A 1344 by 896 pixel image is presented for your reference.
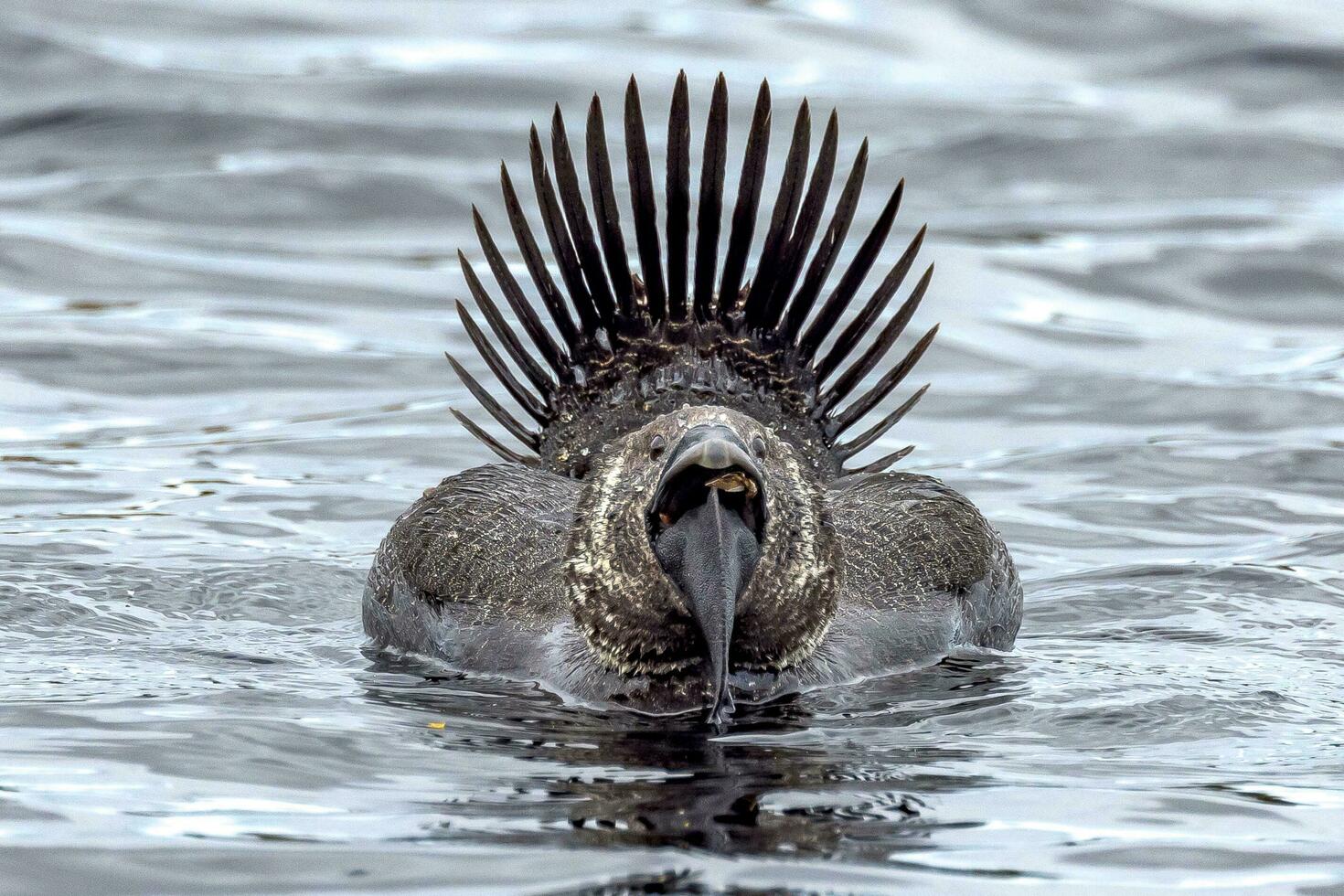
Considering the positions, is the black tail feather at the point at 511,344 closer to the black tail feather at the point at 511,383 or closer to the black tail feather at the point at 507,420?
the black tail feather at the point at 511,383

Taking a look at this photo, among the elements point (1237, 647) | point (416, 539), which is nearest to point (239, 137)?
point (416, 539)

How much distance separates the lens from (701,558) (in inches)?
246

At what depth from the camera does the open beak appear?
6152 mm

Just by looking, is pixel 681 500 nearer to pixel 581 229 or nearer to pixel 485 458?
pixel 581 229

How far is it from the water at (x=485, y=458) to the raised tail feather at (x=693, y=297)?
1.12 m

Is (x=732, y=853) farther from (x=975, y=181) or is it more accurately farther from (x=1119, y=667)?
(x=975, y=181)

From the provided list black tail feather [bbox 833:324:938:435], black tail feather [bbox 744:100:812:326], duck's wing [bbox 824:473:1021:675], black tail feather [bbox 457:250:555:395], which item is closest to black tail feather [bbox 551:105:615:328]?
black tail feather [bbox 457:250:555:395]

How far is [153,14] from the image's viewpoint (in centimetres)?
1856

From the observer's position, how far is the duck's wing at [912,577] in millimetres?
7113

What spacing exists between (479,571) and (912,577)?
142 centimetres

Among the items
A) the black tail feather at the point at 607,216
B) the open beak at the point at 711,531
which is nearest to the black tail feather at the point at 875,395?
the black tail feather at the point at 607,216

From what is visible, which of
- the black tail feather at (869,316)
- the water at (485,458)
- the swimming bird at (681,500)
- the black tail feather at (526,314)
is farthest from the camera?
the black tail feather at (526,314)

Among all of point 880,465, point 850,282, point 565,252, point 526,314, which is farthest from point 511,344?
point 880,465

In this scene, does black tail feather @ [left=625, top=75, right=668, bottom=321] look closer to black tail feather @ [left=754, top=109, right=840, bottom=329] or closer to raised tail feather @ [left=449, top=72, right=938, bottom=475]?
raised tail feather @ [left=449, top=72, right=938, bottom=475]
